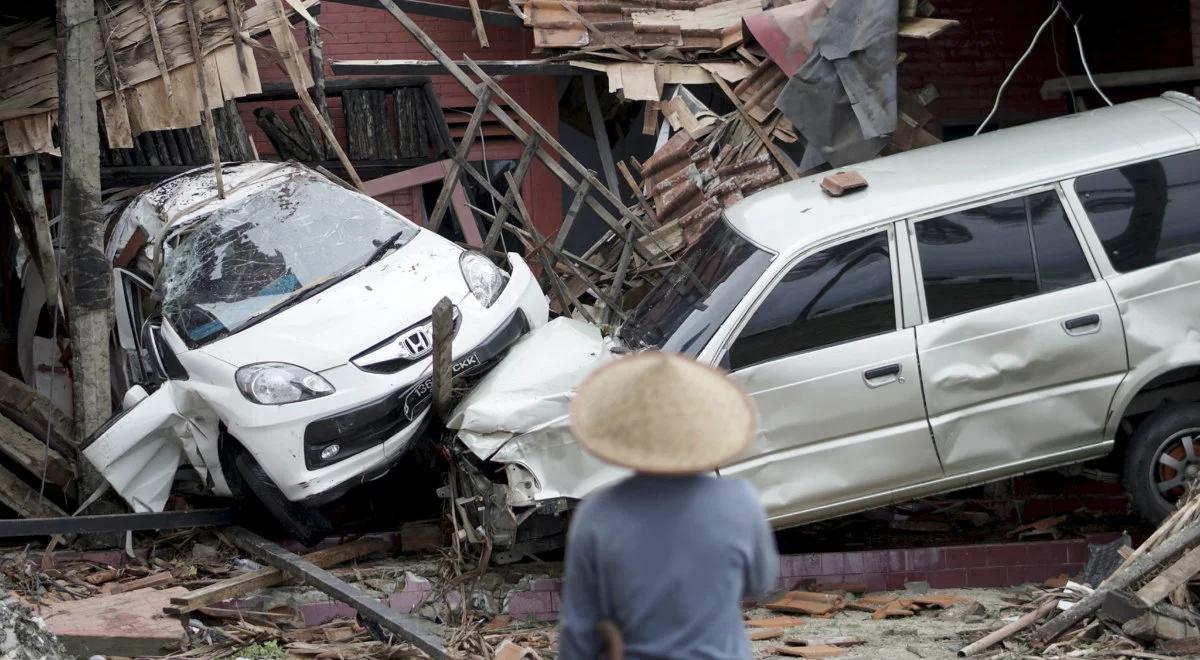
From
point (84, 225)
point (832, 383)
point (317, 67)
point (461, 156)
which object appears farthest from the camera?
point (317, 67)

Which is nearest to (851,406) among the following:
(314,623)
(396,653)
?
(396,653)

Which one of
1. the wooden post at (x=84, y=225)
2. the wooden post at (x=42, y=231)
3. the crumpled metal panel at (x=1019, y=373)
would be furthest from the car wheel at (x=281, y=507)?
the crumpled metal panel at (x=1019, y=373)

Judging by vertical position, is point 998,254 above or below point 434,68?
below

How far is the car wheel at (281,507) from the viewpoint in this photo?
745 centimetres

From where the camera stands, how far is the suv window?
21.4 ft

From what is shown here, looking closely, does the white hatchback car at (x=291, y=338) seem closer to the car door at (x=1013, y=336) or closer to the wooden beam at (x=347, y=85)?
the car door at (x=1013, y=336)

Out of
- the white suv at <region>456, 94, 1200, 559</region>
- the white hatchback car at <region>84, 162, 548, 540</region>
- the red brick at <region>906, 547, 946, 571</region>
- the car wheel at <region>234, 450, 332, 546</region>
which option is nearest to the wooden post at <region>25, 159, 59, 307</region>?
the white hatchback car at <region>84, 162, 548, 540</region>

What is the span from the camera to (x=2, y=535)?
7492mm

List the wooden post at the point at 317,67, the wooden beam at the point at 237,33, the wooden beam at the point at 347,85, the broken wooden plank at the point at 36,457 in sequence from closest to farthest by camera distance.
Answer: the broken wooden plank at the point at 36,457 < the wooden beam at the point at 237,33 < the wooden post at the point at 317,67 < the wooden beam at the point at 347,85

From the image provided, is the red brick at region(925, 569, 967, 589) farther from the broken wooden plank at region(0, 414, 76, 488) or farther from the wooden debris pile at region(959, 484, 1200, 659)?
the broken wooden plank at region(0, 414, 76, 488)

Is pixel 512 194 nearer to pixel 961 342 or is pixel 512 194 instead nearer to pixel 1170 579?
pixel 961 342

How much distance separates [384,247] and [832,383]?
121 inches

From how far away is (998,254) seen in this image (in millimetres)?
6582

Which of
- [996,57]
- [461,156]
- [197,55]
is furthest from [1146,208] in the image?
[996,57]
